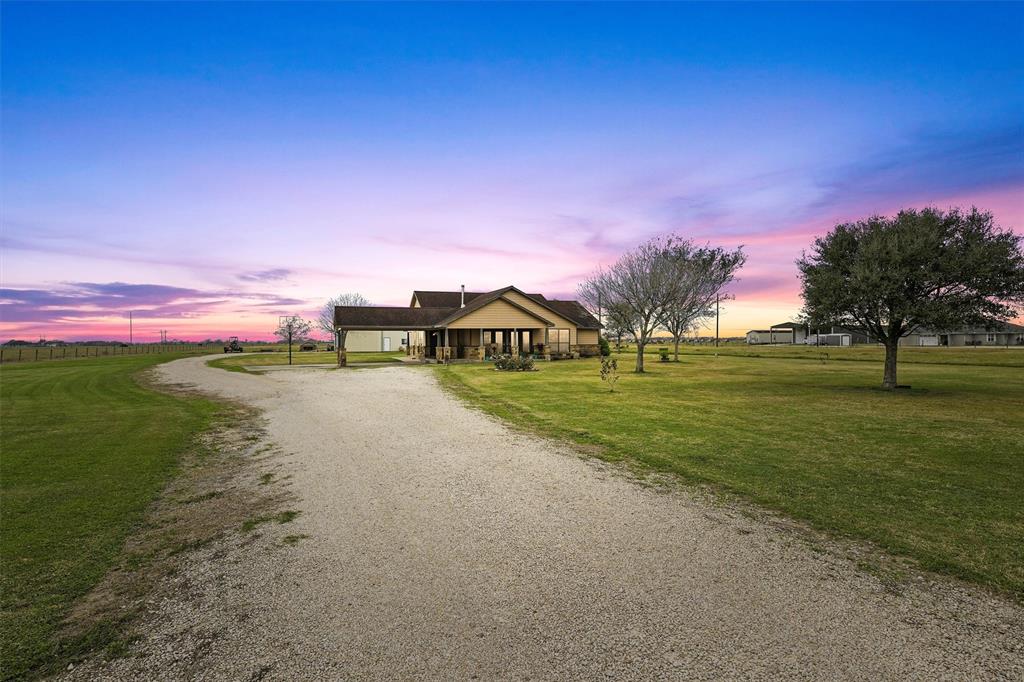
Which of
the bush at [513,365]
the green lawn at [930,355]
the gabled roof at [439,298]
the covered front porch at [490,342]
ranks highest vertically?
the gabled roof at [439,298]

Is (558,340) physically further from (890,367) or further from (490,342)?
(890,367)

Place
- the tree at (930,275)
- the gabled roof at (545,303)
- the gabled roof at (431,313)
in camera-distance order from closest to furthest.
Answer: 1. the tree at (930,275)
2. the gabled roof at (431,313)
3. the gabled roof at (545,303)

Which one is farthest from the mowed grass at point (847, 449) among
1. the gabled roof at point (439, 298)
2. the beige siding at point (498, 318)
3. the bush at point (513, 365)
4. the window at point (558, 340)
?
the gabled roof at point (439, 298)

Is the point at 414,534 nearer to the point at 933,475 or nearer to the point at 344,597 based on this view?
the point at 344,597

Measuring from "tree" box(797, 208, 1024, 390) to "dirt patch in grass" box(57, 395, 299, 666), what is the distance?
20.8m

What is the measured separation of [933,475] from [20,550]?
1210 cm

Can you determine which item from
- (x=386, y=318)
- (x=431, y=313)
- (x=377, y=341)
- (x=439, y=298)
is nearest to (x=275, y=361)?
(x=386, y=318)

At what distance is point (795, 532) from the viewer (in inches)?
213

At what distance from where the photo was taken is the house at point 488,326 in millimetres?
38906

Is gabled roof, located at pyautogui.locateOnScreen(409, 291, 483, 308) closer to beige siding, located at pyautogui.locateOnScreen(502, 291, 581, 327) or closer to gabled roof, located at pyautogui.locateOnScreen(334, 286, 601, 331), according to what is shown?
gabled roof, located at pyautogui.locateOnScreen(334, 286, 601, 331)

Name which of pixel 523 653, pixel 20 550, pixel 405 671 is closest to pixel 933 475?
pixel 523 653

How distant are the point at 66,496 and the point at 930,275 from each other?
24740 mm

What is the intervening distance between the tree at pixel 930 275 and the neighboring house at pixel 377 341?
49114mm

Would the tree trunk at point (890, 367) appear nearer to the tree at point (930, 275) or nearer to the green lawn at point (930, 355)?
the tree at point (930, 275)
